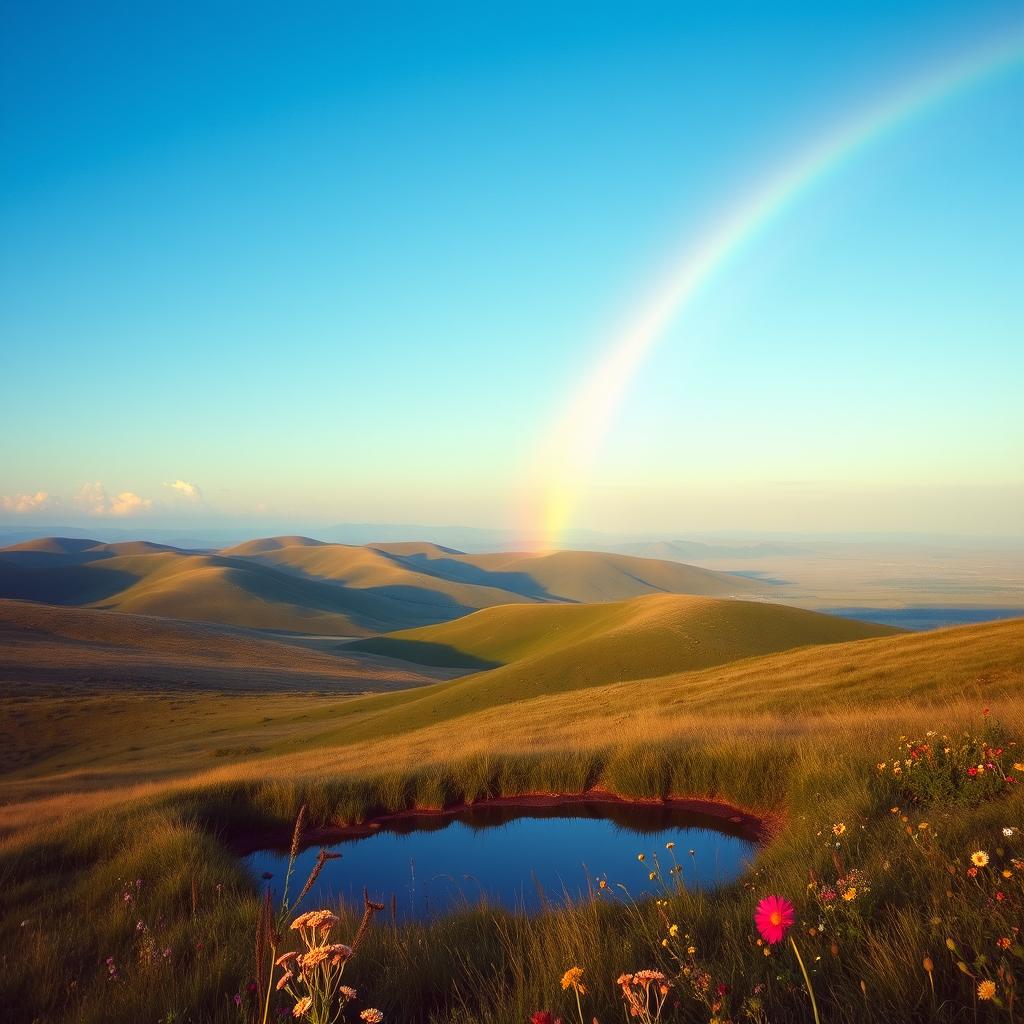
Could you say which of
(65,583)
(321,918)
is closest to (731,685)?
(321,918)

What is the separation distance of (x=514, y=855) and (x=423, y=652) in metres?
78.7

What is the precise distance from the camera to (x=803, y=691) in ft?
56.0

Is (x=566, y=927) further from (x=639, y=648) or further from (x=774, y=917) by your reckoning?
(x=639, y=648)

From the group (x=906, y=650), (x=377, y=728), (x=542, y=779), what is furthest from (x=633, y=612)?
(x=542, y=779)

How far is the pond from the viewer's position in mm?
6516

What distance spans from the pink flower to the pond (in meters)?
3.79

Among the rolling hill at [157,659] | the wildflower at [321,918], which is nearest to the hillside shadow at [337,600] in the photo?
the rolling hill at [157,659]

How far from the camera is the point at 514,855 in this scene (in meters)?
7.81

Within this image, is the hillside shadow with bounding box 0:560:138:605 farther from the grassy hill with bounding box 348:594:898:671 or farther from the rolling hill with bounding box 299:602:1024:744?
the rolling hill with bounding box 299:602:1024:744

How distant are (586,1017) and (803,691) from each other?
15866 mm

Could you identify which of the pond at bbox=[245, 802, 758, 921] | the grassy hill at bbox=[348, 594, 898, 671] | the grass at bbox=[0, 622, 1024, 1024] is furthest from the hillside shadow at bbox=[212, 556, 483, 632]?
the pond at bbox=[245, 802, 758, 921]

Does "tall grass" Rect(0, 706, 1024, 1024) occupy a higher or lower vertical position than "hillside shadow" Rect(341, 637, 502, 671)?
higher

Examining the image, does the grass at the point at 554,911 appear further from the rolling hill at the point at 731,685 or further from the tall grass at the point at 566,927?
the rolling hill at the point at 731,685

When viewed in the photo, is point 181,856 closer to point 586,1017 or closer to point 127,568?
point 586,1017
